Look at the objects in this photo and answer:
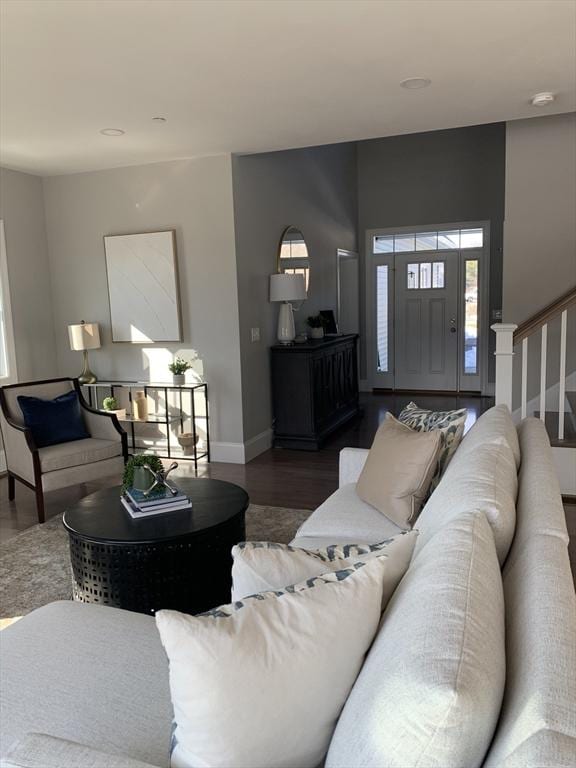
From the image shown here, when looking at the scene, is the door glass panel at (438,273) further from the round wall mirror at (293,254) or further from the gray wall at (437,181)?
the round wall mirror at (293,254)

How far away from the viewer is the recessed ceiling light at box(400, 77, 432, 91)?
3312 millimetres

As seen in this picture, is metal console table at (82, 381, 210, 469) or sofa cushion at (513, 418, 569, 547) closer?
sofa cushion at (513, 418, 569, 547)

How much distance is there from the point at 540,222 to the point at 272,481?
293 centimetres

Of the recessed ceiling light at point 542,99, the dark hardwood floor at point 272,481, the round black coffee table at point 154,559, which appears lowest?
the dark hardwood floor at point 272,481

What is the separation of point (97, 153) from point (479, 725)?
4914 mm

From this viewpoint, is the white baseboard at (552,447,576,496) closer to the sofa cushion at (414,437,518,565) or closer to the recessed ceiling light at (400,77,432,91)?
the sofa cushion at (414,437,518,565)

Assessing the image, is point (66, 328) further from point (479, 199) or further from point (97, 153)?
point (479, 199)

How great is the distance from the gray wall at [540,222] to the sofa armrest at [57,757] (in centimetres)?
455

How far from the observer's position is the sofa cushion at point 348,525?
2400 mm

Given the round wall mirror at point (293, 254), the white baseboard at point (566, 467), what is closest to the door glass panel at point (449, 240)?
the round wall mirror at point (293, 254)

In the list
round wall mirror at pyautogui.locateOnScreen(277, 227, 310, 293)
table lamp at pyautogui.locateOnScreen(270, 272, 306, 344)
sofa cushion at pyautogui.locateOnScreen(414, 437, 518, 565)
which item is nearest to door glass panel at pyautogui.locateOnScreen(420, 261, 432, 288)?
round wall mirror at pyautogui.locateOnScreen(277, 227, 310, 293)

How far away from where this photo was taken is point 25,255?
5.46 metres

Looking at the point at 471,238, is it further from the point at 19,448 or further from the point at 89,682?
the point at 89,682

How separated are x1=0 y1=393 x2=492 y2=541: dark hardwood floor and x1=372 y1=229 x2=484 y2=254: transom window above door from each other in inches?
115
